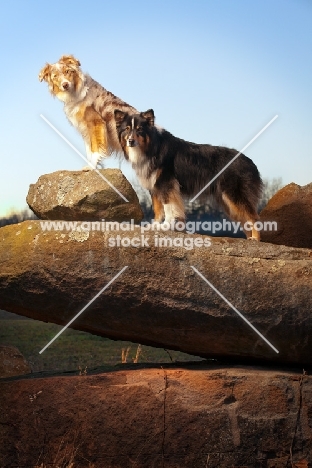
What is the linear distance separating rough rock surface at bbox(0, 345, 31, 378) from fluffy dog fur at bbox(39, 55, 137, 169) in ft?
13.8

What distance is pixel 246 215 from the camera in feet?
34.0

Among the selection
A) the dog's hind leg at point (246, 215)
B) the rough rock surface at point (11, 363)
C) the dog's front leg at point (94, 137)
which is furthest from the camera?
the rough rock surface at point (11, 363)

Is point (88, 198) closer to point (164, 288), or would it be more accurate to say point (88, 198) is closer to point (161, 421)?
point (164, 288)

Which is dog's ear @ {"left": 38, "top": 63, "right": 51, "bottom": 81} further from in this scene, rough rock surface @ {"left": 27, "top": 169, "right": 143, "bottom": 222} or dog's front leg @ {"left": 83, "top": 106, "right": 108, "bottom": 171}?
rough rock surface @ {"left": 27, "top": 169, "right": 143, "bottom": 222}

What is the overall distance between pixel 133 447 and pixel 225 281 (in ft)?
8.15

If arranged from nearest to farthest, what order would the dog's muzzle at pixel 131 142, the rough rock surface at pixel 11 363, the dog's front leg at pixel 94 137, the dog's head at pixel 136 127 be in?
the dog's muzzle at pixel 131 142 → the dog's head at pixel 136 127 → the dog's front leg at pixel 94 137 → the rough rock surface at pixel 11 363

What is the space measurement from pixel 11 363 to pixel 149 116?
17.2 feet

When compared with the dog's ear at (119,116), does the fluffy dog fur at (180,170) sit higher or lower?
lower

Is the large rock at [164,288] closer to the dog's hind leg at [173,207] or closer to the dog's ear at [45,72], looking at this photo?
the dog's hind leg at [173,207]

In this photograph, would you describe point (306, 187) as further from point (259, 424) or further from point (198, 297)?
point (259, 424)

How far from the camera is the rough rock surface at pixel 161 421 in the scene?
8828 millimetres

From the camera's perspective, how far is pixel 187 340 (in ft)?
30.8

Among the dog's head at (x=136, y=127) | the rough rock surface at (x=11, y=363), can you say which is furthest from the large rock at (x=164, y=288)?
the rough rock surface at (x=11, y=363)

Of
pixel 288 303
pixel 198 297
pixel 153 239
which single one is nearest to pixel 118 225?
pixel 153 239
